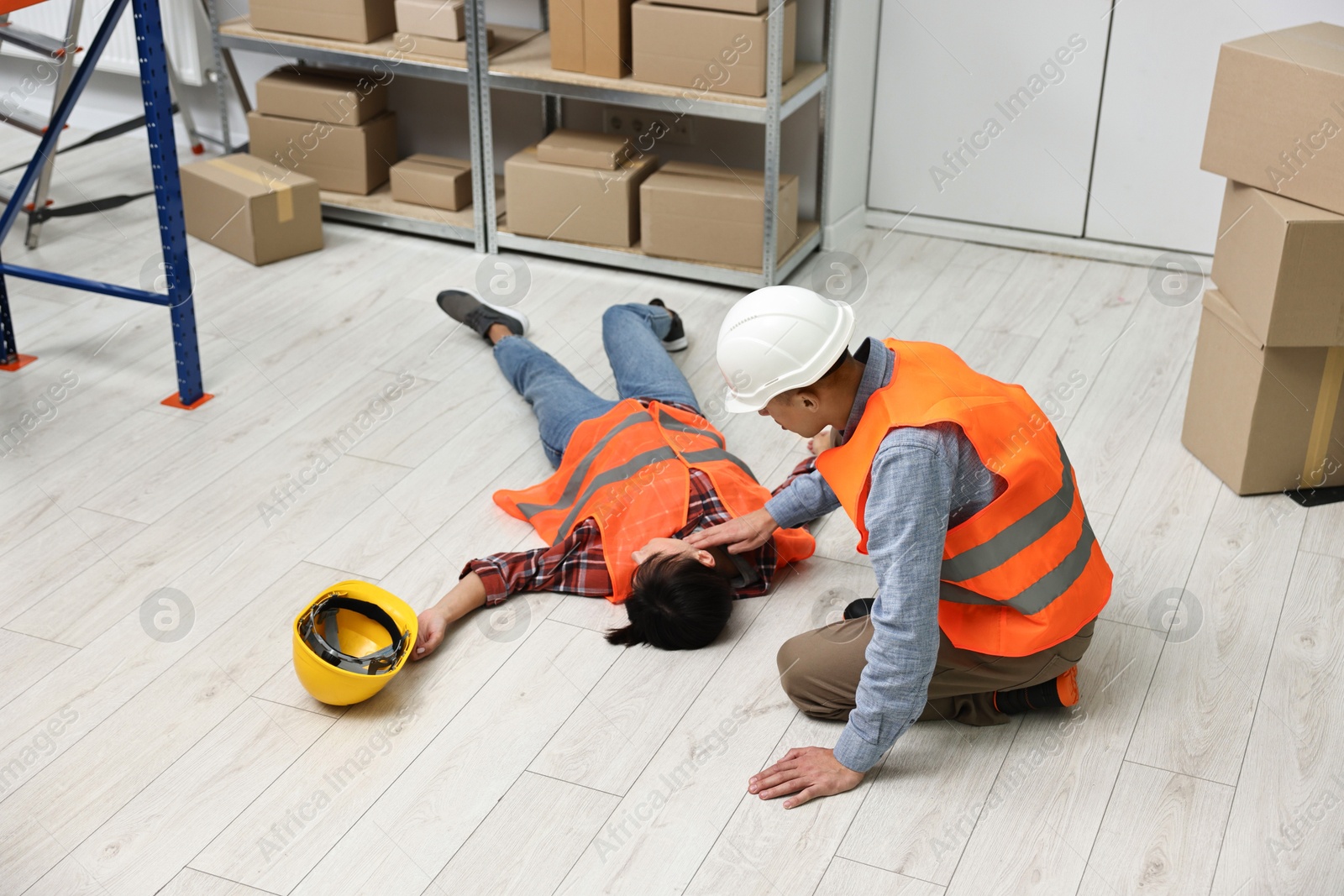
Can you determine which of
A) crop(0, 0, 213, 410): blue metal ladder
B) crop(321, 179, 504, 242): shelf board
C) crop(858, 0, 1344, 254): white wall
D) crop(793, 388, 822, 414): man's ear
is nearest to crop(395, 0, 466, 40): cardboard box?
crop(321, 179, 504, 242): shelf board

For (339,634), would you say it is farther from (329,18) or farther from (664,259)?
(329,18)

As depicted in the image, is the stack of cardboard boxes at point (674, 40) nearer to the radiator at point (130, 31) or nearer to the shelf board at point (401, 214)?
the shelf board at point (401, 214)

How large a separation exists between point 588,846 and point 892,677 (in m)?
0.53

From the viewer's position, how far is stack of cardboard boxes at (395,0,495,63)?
374 centimetres

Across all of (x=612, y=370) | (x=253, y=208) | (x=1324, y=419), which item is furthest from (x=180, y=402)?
(x=1324, y=419)

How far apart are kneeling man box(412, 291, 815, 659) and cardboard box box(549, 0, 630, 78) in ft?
3.65

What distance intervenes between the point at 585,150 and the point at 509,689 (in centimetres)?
202

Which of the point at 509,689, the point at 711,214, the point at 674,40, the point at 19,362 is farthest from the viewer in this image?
the point at 711,214

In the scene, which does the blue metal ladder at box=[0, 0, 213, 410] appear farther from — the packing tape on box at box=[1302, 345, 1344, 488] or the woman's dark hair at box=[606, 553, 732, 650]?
the packing tape on box at box=[1302, 345, 1344, 488]

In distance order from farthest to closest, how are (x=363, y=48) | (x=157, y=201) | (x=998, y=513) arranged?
(x=363, y=48) < (x=157, y=201) < (x=998, y=513)

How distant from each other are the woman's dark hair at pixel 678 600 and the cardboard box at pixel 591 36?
1868 millimetres

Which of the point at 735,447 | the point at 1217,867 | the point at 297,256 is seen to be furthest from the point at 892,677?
the point at 297,256

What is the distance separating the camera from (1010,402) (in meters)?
1.80

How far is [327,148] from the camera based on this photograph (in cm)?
416
